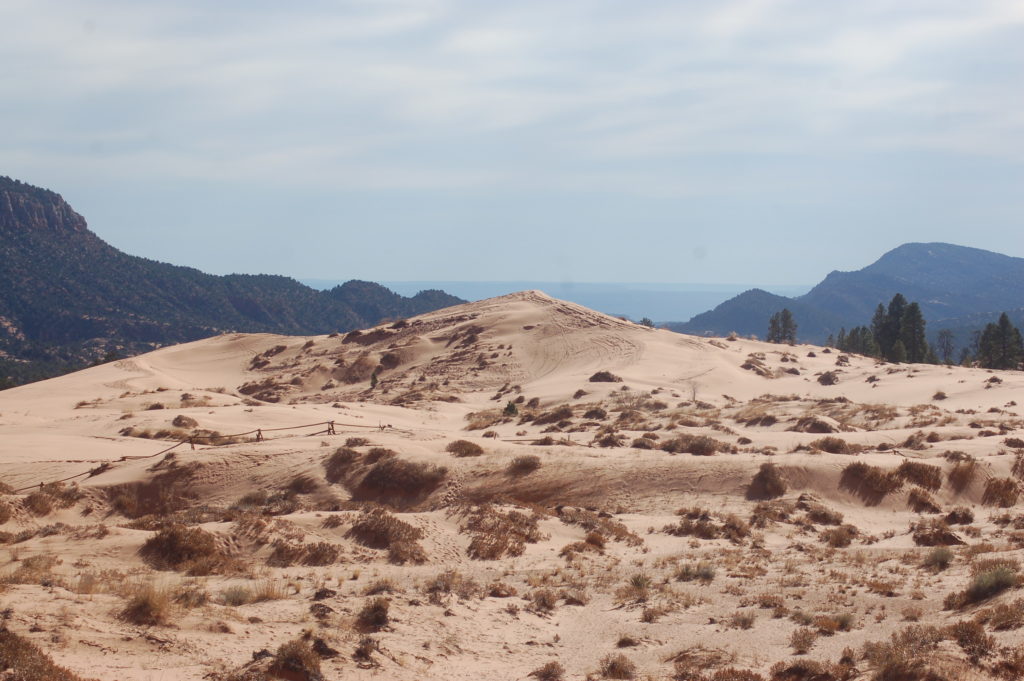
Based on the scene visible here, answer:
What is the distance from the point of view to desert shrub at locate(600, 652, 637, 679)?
9.71 meters

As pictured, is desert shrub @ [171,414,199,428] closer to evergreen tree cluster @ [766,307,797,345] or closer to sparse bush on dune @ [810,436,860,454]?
sparse bush on dune @ [810,436,860,454]

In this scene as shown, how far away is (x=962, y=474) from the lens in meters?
19.8

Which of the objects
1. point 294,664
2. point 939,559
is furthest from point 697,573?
point 294,664

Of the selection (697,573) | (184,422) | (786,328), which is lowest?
(697,573)

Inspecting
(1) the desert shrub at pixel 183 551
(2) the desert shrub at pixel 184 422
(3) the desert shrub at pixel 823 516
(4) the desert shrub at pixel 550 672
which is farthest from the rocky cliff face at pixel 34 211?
(4) the desert shrub at pixel 550 672

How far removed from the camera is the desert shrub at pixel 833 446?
74.9 ft

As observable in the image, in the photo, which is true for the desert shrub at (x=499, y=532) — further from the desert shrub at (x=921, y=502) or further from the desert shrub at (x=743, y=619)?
the desert shrub at (x=921, y=502)

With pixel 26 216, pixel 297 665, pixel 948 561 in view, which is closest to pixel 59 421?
pixel 297 665

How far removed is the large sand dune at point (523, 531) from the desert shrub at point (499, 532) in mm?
75

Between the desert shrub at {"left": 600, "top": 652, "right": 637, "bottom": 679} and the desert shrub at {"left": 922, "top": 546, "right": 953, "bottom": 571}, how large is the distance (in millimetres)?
6287

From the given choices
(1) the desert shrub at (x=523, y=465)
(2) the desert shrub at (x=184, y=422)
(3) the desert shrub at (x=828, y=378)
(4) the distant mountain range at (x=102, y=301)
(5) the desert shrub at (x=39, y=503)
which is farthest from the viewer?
(4) the distant mountain range at (x=102, y=301)

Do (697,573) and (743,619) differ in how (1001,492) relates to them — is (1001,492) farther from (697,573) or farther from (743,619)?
(743,619)

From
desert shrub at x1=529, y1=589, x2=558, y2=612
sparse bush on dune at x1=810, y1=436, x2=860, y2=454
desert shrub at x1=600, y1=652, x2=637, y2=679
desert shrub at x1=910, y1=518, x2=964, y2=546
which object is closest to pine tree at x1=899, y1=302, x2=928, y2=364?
sparse bush on dune at x1=810, y1=436, x2=860, y2=454

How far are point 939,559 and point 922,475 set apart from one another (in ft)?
25.6
